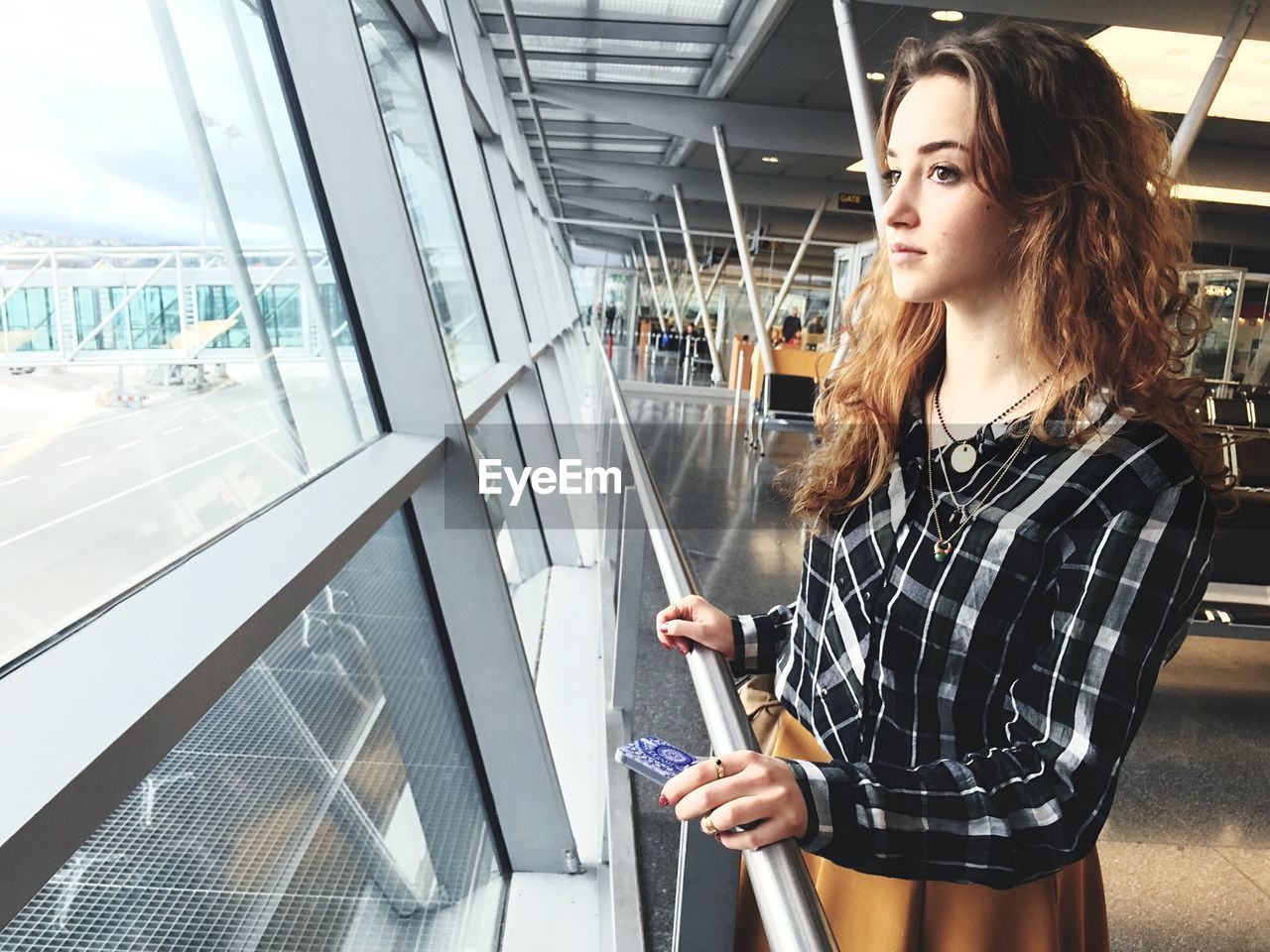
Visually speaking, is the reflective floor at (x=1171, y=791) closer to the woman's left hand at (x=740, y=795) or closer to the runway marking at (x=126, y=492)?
the runway marking at (x=126, y=492)

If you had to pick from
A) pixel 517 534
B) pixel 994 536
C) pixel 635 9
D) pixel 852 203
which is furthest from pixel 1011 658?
pixel 852 203

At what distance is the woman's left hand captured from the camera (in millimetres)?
814

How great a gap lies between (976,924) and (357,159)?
209 cm

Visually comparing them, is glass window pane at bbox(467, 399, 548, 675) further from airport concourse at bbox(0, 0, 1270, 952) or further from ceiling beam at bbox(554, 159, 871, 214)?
ceiling beam at bbox(554, 159, 871, 214)

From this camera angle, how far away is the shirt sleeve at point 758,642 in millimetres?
1397

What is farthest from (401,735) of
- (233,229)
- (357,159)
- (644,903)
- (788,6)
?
(788,6)

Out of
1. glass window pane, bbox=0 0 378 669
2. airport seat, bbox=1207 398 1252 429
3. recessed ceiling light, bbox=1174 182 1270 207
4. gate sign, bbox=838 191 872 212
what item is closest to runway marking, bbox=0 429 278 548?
glass window pane, bbox=0 0 378 669

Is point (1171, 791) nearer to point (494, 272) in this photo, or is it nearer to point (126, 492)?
point (126, 492)

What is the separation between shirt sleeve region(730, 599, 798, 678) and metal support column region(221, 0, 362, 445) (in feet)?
4.58

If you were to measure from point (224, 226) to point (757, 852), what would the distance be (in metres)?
1.75

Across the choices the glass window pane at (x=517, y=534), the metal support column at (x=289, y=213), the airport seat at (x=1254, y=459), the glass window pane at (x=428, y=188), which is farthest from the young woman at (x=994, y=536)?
the airport seat at (x=1254, y=459)

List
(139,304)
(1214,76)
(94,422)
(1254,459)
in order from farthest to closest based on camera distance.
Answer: (1214,76), (1254,459), (139,304), (94,422)

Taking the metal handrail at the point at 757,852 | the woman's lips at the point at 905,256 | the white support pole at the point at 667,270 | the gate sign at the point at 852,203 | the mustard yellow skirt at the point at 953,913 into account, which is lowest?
the white support pole at the point at 667,270

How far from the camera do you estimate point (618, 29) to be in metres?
10.2
